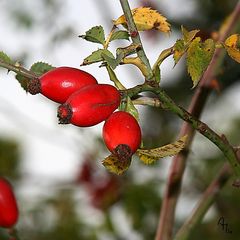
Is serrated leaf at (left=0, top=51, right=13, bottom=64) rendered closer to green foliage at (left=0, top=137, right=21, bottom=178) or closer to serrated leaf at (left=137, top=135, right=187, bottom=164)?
serrated leaf at (left=137, top=135, right=187, bottom=164)

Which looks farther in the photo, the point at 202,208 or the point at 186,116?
the point at 202,208

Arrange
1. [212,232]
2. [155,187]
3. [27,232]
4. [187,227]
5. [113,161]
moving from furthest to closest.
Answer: [27,232], [212,232], [155,187], [187,227], [113,161]

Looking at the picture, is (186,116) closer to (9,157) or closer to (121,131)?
(121,131)

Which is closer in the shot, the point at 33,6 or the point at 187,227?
the point at 187,227

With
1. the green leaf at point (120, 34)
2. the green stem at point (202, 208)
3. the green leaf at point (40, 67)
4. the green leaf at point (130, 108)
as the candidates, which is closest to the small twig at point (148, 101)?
the green leaf at point (130, 108)

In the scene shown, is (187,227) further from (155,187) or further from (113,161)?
(155,187)

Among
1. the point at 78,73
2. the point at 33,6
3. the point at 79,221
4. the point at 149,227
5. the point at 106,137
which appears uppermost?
the point at 33,6

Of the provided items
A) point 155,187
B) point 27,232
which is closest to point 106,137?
point 155,187

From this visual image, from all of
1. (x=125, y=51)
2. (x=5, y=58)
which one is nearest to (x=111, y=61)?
(x=125, y=51)

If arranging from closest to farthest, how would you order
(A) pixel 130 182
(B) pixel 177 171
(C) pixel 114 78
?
(C) pixel 114 78 → (B) pixel 177 171 → (A) pixel 130 182
